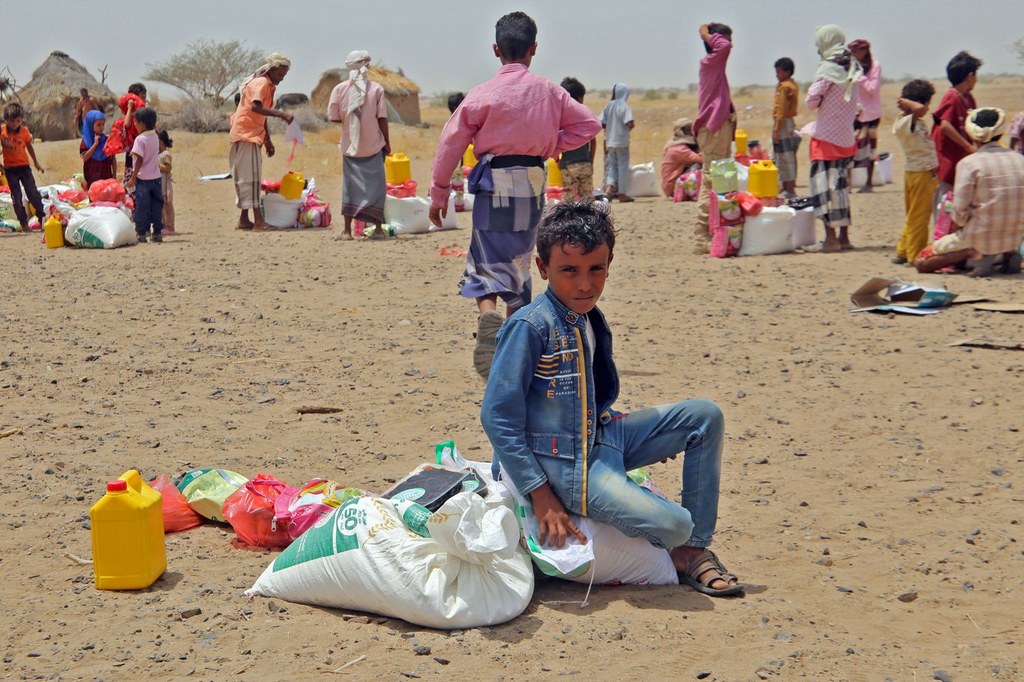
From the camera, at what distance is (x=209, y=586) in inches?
130

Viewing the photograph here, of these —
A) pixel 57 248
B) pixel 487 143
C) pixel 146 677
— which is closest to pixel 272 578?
pixel 146 677

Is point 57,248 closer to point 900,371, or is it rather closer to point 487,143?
point 487,143

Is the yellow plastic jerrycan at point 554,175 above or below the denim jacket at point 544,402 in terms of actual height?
above

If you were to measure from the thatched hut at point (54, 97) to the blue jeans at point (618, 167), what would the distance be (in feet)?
45.1

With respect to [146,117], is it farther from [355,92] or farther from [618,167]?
[618,167]

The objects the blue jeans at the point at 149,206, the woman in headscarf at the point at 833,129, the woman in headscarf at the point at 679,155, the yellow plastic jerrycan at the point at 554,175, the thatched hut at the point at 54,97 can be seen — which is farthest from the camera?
the thatched hut at the point at 54,97

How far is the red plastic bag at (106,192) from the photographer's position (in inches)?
456

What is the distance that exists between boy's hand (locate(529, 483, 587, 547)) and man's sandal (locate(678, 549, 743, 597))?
0.38 metres

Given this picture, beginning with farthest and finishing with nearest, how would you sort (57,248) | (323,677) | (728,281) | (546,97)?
(57,248)
(728,281)
(546,97)
(323,677)

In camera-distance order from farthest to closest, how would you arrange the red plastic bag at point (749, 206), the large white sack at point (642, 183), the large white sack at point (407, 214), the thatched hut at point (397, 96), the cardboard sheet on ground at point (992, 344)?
the thatched hut at point (397, 96) < the large white sack at point (642, 183) < the large white sack at point (407, 214) < the red plastic bag at point (749, 206) < the cardboard sheet on ground at point (992, 344)

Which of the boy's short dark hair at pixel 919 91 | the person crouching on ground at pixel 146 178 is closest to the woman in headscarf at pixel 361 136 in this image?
the person crouching on ground at pixel 146 178

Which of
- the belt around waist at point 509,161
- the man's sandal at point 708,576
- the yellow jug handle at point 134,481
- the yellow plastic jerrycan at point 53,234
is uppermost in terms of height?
the belt around waist at point 509,161

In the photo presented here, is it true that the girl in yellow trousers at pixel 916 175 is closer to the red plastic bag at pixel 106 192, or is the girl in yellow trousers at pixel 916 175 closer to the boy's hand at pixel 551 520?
the boy's hand at pixel 551 520

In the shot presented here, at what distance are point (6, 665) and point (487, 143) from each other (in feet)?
11.0
